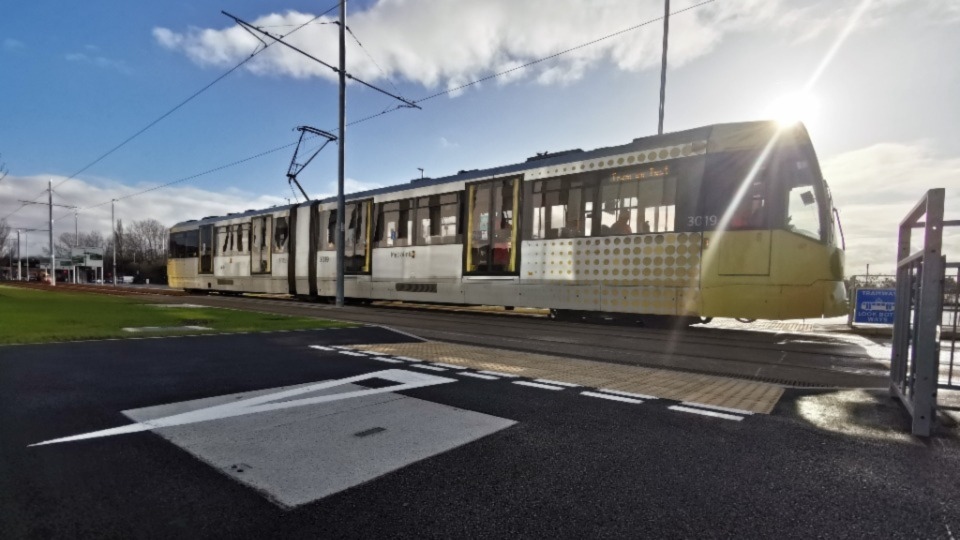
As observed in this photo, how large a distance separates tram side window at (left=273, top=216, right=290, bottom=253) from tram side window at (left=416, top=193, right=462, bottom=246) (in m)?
8.33

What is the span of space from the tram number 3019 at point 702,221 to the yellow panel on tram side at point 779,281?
25 cm

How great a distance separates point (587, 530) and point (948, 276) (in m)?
4.24

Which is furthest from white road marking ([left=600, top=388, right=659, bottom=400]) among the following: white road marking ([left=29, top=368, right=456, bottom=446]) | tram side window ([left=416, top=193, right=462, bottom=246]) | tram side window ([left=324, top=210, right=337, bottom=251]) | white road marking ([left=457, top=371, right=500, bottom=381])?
tram side window ([left=324, top=210, right=337, bottom=251])

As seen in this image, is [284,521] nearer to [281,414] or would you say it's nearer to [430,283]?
[281,414]

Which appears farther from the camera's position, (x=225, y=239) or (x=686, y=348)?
(x=225, y=239)

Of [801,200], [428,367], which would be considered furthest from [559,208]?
[428,367]

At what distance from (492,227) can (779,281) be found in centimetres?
703

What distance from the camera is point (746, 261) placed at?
30.0ft

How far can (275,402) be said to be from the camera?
4.00 metres

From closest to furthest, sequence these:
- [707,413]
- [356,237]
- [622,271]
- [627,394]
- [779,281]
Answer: [707,413] → [627,394] → [779,281] → [622,271] → [356,237]

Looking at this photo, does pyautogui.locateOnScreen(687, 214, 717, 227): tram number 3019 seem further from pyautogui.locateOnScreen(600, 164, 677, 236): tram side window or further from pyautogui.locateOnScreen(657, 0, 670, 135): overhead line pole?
pyautogui.locateOnScreen(657, 0, 670, 135): overhead line pole

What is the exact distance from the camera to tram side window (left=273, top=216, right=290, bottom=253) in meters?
20.2

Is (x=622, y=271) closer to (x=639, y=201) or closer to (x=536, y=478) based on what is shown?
(x=639, y=201)

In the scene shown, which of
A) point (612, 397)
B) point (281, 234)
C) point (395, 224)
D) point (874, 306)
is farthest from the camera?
point (281, 234)
